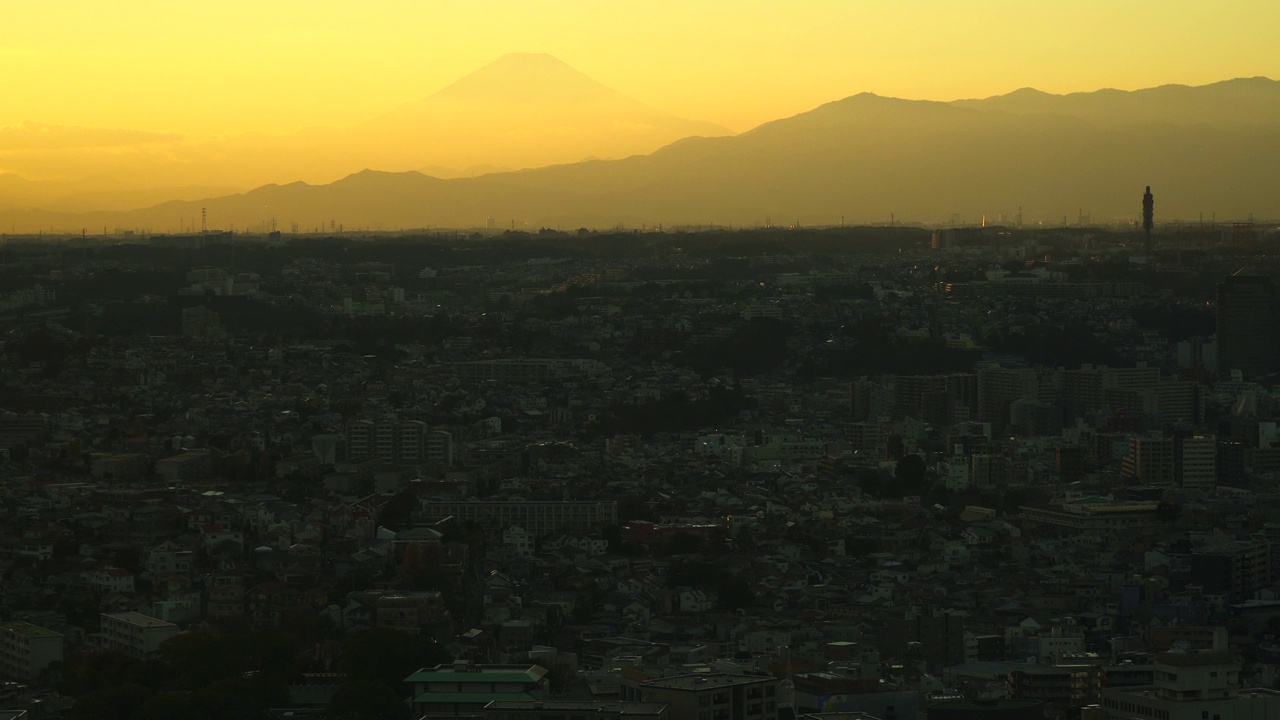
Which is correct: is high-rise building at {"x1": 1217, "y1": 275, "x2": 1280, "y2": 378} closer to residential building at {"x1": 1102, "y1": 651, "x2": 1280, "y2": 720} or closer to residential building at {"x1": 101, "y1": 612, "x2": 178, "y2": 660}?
residential building at {"x1": 101, "y1": 612, "x2": 178, "y2": 660}

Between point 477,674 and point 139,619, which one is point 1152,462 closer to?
point 139,619

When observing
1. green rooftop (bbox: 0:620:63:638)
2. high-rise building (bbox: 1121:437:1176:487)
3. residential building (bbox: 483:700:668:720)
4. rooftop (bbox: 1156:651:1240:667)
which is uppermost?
rooftop (bbox: 1156:651:1240:667)

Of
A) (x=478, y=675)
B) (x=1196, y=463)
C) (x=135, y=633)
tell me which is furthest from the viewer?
→ (x=1196, y=463)

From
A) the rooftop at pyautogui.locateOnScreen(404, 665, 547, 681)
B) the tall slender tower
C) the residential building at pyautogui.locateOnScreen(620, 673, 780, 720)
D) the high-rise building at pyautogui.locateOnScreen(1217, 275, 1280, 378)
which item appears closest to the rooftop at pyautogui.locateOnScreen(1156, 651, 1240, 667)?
the residential building at pyautogui.locateOnScreen(620, 673, 780, 720)

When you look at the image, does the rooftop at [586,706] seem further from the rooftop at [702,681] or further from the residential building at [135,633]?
the residential building at [135,633]

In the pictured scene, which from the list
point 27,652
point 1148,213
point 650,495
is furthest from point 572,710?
point 1148,213

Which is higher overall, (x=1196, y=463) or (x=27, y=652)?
(x=27, y=652)

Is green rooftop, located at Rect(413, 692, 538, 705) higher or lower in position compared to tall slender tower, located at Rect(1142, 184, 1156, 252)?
lower
